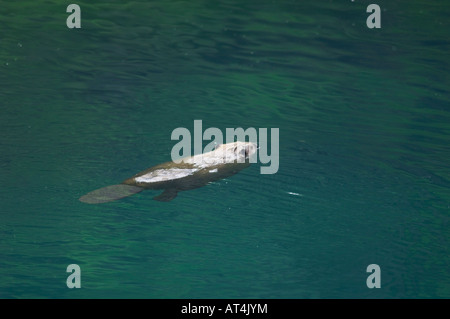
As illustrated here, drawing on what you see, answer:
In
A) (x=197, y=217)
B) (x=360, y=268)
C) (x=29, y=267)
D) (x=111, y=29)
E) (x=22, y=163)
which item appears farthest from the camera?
(x=111, y=29)

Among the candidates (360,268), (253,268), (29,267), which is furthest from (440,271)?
(29,267)

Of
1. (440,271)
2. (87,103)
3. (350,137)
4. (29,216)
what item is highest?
(87,103)

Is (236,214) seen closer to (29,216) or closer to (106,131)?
(29,216)

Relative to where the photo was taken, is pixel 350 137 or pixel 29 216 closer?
pixel 29 216

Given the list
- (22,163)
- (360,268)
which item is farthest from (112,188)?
(360,268)

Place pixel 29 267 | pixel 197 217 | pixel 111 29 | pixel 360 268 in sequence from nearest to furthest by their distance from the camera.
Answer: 1. pixel 29 267
2. pixel 360 268
3. pixel 197 217
4. pixel 111 29

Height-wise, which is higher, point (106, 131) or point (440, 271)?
point (106, 131)

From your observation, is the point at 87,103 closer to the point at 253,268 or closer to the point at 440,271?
the point at 253,268
